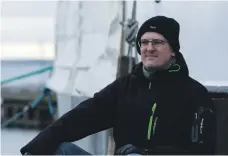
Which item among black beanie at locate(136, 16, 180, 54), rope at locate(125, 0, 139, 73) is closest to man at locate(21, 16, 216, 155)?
black beanie at locate(136, 16, 180, 54)

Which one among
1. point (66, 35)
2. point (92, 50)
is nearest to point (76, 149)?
point (92, 50)

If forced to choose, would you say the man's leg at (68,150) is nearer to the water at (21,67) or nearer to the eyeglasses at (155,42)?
the eyeglasses at (155,42)

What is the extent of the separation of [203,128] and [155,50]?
0.39m

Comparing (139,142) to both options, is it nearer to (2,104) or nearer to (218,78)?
(218,78)

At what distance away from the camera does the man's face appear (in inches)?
96.5

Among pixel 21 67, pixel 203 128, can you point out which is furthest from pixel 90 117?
pixel 21 67

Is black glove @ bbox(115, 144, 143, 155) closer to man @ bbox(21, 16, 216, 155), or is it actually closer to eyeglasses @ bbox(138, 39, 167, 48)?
man @ bbox(21, 16, 216, 155)

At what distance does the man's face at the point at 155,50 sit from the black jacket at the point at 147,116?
0.16 feet

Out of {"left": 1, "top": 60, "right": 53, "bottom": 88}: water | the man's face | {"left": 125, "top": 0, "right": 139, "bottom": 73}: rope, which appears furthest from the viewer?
{"left": 1, "top": 60, "right": 53, "bottom": 88}: water

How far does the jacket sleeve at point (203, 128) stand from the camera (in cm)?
237

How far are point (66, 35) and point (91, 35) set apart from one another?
47.6 inches

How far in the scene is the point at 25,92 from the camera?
10531 mm

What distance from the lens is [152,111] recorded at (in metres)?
2.46

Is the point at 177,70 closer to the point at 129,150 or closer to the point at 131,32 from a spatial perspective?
the point at 129,150
